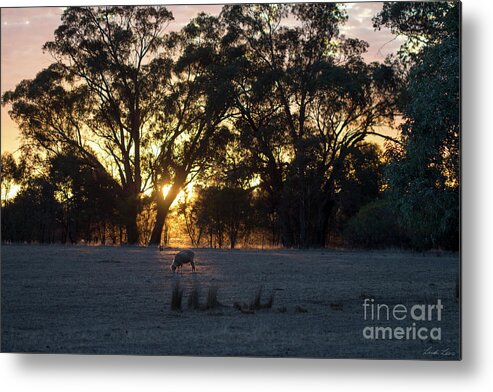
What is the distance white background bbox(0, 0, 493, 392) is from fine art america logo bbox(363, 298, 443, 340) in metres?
0.55

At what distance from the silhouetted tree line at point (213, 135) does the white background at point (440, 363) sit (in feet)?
16.6

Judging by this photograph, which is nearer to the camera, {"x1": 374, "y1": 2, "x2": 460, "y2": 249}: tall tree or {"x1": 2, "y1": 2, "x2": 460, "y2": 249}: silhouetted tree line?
{"x1": 374, "y1": 2, "x2": 460, "y2": 249}: tall tree

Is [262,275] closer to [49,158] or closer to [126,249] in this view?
[126,249]

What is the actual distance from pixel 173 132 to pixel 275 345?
7.70m

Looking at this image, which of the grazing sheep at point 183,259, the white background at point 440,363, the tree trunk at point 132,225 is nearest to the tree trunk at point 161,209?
the tree trunk at point 132,225

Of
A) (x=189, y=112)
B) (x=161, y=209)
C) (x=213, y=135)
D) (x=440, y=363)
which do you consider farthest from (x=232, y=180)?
(x=440, y=363)

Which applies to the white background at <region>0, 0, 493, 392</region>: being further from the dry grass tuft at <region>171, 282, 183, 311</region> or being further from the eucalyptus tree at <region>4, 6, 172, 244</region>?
the eucalyptus tree at <region>4, 6, 172, 244</region>

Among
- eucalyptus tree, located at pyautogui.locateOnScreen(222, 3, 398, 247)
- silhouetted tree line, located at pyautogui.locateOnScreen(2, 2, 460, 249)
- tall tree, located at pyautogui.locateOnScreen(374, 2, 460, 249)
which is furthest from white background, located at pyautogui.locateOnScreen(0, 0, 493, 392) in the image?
eucalyptus tree, located at pyautogui.locateOnScreen(222, 3, 398, 247)

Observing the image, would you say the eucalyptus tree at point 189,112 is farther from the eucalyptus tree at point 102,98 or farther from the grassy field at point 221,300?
the grassy field at point 221,300

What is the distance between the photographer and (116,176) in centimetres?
1789

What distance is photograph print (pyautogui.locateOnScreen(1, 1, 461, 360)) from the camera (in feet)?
34.3

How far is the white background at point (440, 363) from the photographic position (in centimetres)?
898
